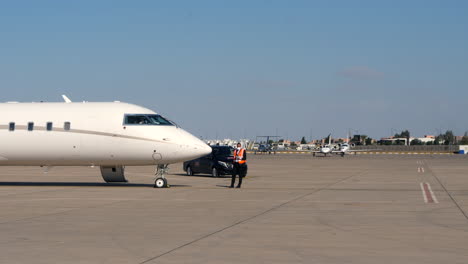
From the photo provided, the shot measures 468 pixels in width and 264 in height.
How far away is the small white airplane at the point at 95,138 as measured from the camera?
83.1 feet

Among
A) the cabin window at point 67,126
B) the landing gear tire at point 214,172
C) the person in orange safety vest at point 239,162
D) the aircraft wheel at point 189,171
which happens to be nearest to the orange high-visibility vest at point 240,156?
the person in orange safety vest at point 239,162

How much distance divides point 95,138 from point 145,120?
6.73ft

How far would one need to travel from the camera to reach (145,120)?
84.7ft

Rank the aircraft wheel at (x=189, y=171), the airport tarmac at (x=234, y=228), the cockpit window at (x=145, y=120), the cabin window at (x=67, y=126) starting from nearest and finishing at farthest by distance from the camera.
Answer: the airport tarmac at (x=234, y=228)
the cockpit window at (x=145, y=120)
the cabin window at (x=67, y=126)
the aircraft wheel at (x=189, y=171)

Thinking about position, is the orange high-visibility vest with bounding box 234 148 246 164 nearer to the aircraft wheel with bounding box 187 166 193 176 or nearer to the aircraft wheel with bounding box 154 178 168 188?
the aircraft wheel with bounding box 154 178 168 188

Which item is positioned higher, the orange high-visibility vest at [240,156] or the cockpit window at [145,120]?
the cockpit window at [145,120]

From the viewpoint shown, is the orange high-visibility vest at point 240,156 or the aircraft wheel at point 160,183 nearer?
the aircraft wheel at point 160,183

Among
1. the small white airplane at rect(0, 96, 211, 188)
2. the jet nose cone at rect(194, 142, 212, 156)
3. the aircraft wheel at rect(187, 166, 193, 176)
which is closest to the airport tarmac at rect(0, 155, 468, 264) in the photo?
the jet nose cone at rect(194, 142, 212, 156)

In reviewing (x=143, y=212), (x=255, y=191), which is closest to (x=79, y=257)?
(x=143, y=212)

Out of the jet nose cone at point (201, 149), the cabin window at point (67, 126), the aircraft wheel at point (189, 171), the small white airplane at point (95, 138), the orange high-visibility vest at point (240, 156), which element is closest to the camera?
the jet nose cone at point (201, 149)

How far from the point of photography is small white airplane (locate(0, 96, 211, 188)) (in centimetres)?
2533

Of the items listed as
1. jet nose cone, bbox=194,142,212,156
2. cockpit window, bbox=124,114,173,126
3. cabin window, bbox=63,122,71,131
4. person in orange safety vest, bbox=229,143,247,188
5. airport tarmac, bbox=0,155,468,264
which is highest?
cockpit window, bbox=124,114,173,126

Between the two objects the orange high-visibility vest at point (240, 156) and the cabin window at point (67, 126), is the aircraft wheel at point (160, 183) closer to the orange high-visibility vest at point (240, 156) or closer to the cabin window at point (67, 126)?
the orange high-visibility vest at point (240, 156)

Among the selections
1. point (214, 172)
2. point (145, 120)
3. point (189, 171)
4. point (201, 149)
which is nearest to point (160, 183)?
point (201, 149)
